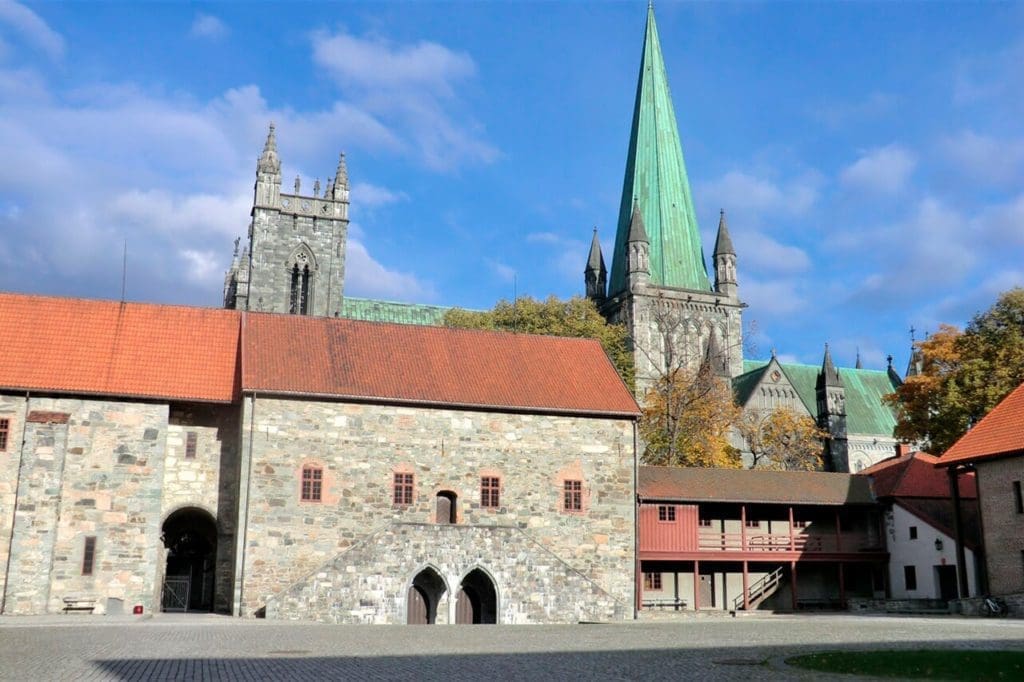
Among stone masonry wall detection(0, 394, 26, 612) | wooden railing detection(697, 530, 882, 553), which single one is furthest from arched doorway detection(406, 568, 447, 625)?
wooden railing detection(697, 530, 882, 553)

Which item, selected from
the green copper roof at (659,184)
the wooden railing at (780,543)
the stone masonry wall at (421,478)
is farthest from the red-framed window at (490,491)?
the green copper roof at (659,184)

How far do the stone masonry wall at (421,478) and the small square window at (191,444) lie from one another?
2.50m

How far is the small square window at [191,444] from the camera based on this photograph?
109ft

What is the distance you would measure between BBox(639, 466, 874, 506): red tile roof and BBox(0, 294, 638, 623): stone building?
156 inches

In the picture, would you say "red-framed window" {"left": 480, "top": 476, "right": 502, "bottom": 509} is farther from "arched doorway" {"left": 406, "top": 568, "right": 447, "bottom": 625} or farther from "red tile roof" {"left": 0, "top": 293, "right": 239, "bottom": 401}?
"red tile roof" {"left": 0, "top": 293, "right": 239, "bottom": 401}

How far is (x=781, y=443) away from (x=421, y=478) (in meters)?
36.1

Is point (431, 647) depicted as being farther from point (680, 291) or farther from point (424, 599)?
point (680, 291)

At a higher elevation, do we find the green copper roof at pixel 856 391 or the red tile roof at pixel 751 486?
the green copper roof at pixel 856 391

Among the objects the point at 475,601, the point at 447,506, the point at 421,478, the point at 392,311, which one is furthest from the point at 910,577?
the point at 392,311

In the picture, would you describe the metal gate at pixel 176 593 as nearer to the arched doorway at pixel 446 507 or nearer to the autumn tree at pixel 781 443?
the arched doorway at pixel 446 507

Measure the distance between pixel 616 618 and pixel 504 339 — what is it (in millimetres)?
11934

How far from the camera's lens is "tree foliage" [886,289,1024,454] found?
46438mm

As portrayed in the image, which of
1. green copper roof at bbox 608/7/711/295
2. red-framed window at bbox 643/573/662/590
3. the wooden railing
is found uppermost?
green copper roof at bbox 608/7/711/295

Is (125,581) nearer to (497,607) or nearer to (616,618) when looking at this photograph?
(497,607)
